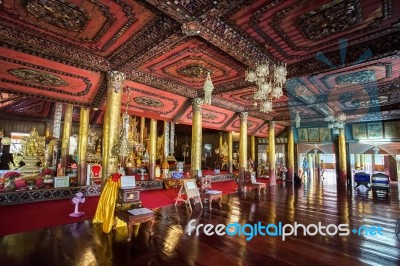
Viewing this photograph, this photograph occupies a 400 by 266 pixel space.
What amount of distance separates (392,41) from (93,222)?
8.28 metres

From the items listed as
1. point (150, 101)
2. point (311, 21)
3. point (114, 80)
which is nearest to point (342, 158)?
point (311, 21)

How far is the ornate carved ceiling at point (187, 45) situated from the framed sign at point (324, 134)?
26.3 ft

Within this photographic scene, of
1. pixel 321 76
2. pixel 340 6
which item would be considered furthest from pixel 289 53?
pixel 321 76

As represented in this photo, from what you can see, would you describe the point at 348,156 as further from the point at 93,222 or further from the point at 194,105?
the point at 93,222

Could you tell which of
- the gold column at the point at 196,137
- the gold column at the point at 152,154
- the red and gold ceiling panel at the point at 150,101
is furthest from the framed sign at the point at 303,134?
the gold column at the point at 152,154

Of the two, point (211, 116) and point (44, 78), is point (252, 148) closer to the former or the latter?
point (211, 116)

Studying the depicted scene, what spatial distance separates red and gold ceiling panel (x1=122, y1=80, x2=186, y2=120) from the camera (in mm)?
7896

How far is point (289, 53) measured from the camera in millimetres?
5523

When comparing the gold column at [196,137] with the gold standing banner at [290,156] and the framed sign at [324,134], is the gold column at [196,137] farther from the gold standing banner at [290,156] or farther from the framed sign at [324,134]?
the framed sign at [324,134]

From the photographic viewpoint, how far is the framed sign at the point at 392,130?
1343 cm

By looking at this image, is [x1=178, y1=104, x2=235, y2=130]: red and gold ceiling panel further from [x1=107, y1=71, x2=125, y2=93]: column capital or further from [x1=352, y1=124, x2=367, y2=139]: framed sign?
[x1=352, y1=124, x2=367, y2=139]: framed sign

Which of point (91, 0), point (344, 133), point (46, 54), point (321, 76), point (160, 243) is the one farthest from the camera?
point (344, 133)

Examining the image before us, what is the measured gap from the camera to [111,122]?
596 centimetres

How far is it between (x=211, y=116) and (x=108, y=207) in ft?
26.7
